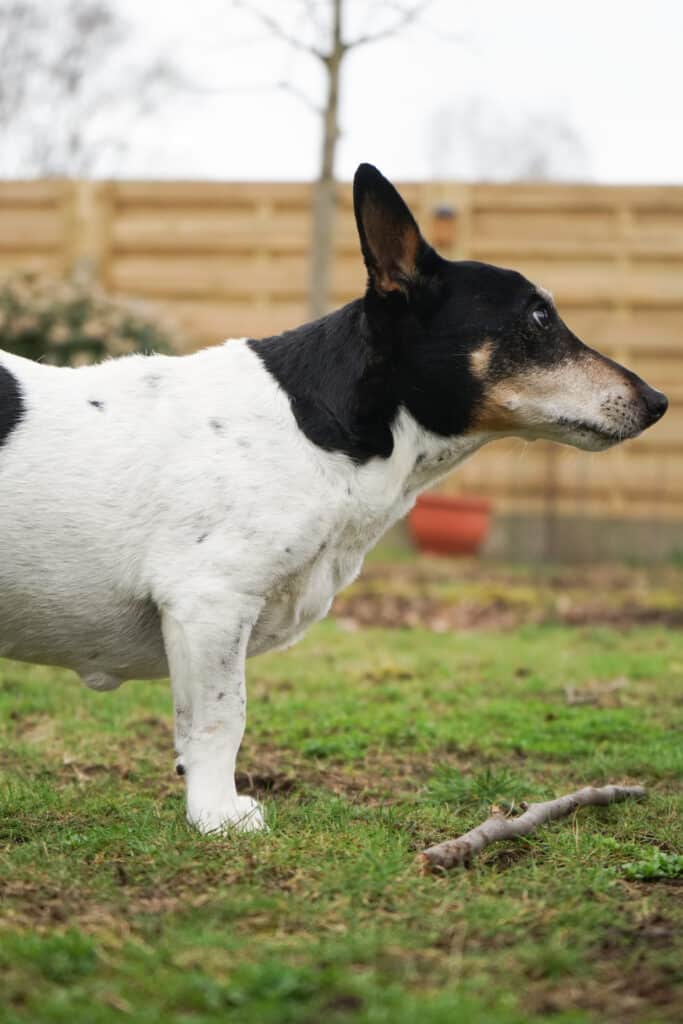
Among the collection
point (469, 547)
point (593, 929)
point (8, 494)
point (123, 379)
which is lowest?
point (469, 547)

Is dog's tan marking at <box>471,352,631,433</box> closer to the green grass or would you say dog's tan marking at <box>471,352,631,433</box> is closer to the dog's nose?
the dog's nose

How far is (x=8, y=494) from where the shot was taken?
10.4 feet

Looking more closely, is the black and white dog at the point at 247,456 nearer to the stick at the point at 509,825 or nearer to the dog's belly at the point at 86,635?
the dog's belly at the point at 86,635

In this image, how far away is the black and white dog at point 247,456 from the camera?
3201 mm

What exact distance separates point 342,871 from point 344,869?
2 centimetres

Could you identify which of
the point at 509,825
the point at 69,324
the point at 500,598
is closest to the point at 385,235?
the point at 509,825

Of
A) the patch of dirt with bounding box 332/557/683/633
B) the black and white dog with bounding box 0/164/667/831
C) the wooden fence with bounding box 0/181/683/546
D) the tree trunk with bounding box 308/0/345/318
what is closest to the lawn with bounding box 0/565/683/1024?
the black and white dog with bounding box 0/164/667/831

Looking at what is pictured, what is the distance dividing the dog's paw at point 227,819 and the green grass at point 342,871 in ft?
0.16

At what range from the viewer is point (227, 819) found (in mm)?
3172

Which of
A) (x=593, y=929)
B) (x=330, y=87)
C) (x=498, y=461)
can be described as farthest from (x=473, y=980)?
(x=498, y=461)

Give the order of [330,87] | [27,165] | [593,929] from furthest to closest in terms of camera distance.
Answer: [27,165] < [330,87] < [593,929]

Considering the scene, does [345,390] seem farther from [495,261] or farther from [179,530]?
[495,261]

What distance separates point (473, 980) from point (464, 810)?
4.51 feet

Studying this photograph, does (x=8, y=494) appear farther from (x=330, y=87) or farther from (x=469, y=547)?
(x=469, y=547)
